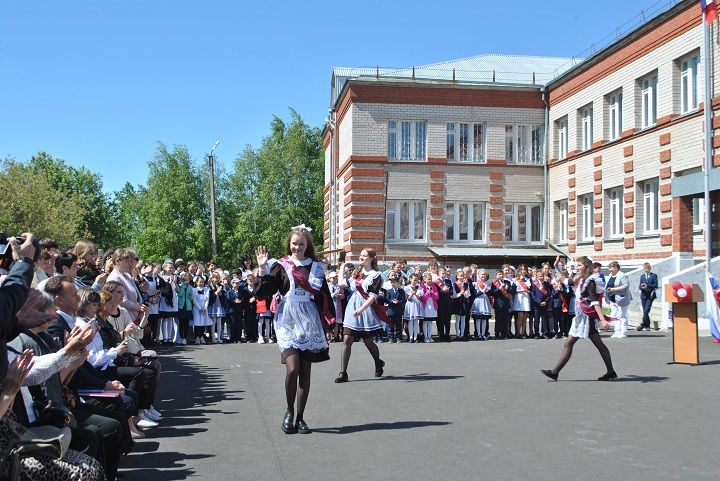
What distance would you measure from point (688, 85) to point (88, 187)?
7186 centimetres

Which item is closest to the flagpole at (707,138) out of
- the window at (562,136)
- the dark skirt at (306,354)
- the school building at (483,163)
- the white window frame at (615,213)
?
the school building at (483,163)

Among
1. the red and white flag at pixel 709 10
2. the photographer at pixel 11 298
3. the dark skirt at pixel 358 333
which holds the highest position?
the red and white flag at pixel 709 10

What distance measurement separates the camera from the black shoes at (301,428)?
8391 mm

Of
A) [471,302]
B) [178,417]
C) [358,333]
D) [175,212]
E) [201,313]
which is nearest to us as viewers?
[178,417]

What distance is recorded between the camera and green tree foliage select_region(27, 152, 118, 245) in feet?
269

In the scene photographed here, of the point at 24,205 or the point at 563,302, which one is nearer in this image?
the point at 563,302

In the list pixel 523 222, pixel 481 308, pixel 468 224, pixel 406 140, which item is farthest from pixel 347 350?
pixel 523 222

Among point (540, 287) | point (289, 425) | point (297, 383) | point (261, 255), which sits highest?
point (261, 255)

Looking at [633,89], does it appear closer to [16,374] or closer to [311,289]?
[311,289]

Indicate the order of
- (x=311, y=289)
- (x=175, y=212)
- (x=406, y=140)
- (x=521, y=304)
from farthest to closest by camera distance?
(x=175, y=212) → (x=406, y=140) → (x=521, y=304) → (x=311, y=289)

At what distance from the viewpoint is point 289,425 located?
8.39 meters

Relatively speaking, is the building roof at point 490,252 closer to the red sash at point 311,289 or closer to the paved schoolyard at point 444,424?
the paved schoolyard at point 444,424

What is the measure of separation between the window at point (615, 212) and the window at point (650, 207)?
164 centimetres

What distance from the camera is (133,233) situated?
76.4 m
